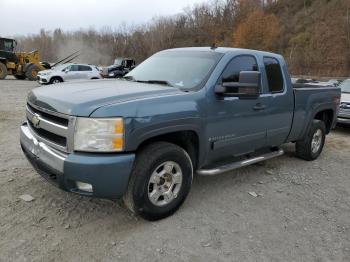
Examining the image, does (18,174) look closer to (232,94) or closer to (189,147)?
(189,147)

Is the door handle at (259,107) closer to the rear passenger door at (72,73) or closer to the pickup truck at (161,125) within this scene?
the pickup truck at (161,125)

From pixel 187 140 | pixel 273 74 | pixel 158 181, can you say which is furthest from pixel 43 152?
pixel 273 74

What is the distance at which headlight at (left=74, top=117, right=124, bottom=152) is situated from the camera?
125 inches

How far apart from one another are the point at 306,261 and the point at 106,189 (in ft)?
6.24

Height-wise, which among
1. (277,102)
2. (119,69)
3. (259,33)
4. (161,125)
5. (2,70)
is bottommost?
(2,70)

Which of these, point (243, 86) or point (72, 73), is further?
point (72, 73)

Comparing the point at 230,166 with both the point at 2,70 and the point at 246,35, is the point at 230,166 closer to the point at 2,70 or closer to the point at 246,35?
the point at 2,70

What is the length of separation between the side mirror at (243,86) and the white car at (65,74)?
1836cm

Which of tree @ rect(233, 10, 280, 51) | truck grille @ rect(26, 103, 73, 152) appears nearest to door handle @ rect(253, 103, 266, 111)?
truck grille @ rect(26, 103, 73, 152)

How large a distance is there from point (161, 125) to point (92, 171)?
0.80m

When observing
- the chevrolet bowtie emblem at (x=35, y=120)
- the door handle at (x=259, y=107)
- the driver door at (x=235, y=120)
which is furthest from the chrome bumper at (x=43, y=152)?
the door handle at (x=259, y=107)

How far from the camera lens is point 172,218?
3830 millimetres

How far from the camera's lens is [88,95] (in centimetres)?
348

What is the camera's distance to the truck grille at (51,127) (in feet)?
10.8
